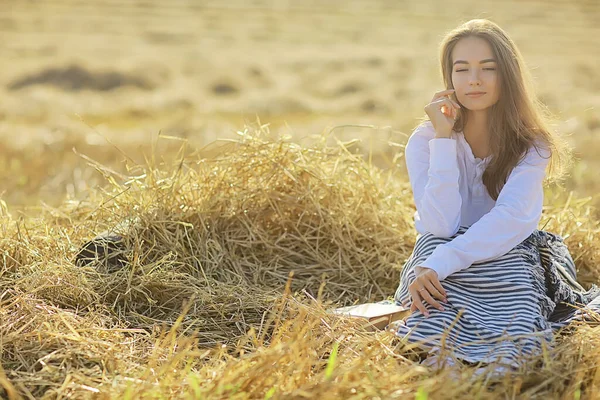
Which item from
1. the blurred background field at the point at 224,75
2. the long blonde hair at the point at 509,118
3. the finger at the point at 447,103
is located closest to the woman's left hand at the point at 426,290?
the long blonde hair at the point at 509,118

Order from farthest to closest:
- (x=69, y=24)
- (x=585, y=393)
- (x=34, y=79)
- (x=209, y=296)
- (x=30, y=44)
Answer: (x=69, y=24)
(x=30, y=44)
(x=34, y=79)
(x=209, y=296)
(x=585, y=393)

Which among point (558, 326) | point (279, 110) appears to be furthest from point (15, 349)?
point (279, 110)

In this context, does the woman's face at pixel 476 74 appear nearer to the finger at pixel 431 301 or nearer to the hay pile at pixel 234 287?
the finger at pixel 431 301

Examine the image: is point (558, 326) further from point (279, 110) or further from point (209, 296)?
point (279, 110)

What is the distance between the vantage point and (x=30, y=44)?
50.1 ft

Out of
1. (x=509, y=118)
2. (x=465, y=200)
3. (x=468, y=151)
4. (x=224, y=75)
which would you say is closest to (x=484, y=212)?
(x=465, y=200)

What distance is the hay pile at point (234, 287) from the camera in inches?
79.3

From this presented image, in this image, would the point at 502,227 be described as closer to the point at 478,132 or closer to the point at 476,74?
the point at 478,132

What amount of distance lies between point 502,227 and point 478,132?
1.39 ft

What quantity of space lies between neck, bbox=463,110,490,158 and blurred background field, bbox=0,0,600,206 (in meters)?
0.38

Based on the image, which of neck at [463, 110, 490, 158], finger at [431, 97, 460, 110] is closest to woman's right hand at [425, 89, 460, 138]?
finger at [431, 97, 460, 110]

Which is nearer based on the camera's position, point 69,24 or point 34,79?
point 34,79

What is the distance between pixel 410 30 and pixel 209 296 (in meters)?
19.8

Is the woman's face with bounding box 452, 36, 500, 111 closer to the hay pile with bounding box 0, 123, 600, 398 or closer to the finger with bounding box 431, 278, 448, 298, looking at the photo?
the finger with bounding box 431, 278, 448, 298
